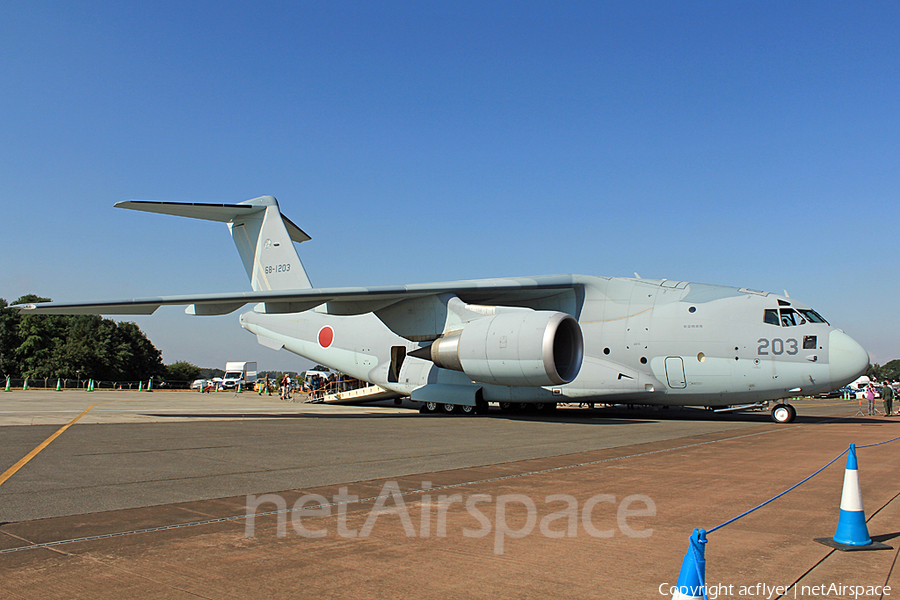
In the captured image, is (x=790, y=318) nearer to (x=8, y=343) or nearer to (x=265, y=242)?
(x=265, y=242)

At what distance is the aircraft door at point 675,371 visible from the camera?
15584 mm

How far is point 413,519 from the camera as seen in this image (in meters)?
4.63

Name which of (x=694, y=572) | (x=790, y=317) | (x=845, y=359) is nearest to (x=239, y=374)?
(x=790, y=317)

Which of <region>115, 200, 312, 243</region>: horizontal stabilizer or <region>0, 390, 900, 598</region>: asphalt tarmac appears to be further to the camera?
<region>115, 200, 312, 243</region>: horizontal stabilizer

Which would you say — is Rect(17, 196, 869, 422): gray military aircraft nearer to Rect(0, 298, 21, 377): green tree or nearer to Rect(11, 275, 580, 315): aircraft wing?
Rect(11, 275, 580, 315): aircraft wing

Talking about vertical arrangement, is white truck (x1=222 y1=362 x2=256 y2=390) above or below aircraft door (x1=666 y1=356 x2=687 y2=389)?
below

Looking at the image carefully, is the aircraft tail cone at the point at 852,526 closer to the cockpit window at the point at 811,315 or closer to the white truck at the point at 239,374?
the cockpit window at the point at 811,315

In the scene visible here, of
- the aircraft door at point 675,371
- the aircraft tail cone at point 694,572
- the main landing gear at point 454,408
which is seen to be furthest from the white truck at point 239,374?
the aircraft tail cone at point 694,572

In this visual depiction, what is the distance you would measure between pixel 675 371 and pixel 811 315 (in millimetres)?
3387

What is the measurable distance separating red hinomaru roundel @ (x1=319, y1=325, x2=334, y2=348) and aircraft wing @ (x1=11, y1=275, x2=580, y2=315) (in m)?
3.69

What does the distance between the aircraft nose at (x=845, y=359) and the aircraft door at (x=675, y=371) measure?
3.15 m

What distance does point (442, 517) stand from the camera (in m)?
4.69

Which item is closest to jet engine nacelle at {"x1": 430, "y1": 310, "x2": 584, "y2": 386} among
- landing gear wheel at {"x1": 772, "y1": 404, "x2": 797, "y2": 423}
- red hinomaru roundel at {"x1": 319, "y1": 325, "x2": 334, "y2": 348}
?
landing gear wheel at {"x1": 772, "y1": 404, "x2": 797, "y2": 423}

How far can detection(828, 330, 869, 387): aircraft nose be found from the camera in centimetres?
1427
